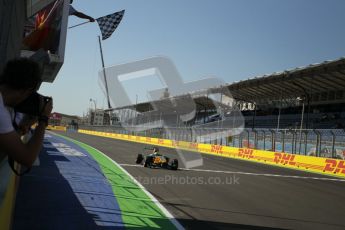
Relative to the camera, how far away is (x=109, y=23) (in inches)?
531

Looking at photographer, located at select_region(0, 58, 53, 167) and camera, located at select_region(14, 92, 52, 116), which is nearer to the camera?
photographer, located at select_region(0, 58, 53, 167)

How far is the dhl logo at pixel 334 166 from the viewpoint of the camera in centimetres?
2117

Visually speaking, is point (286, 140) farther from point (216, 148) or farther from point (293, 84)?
point (293, 84)

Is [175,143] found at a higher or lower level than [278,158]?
higher

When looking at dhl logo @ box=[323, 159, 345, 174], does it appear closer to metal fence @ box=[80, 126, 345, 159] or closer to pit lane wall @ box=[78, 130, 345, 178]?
pit lane wall @ box=[78, 130, 345, 178]

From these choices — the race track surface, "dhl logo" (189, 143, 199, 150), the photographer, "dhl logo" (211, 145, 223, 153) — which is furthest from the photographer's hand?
"dhl logo" (189, 143, 199, 150)

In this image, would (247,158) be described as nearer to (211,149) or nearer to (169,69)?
(211,149)

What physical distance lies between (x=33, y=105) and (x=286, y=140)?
26.6 m

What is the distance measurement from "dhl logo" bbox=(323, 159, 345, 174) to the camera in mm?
20463

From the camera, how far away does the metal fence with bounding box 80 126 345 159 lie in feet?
80.3

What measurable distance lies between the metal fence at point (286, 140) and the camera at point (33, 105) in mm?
23356

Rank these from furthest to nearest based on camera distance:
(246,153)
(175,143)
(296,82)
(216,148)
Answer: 1. (175,143)
2. (216,148)
3. (296,82)
4. (246,153)

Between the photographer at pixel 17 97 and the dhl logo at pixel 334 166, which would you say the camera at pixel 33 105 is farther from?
the dhl logo at pixel 334 166

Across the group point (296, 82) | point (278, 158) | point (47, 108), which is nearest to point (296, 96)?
point (296, 82)
